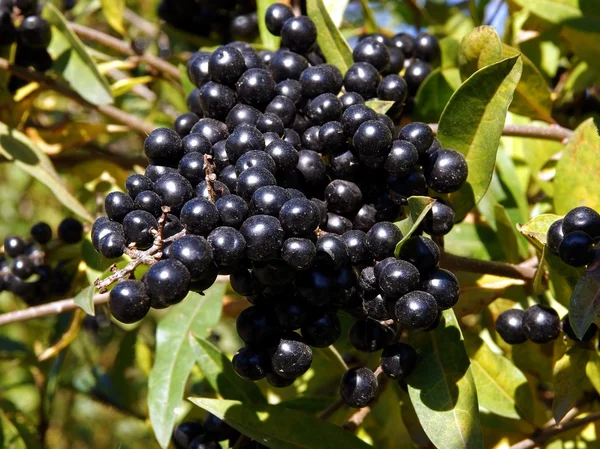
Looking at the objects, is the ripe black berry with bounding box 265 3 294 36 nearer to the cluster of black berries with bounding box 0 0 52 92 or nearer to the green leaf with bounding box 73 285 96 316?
the cluster of black berries with bounding box 0 0 52 92

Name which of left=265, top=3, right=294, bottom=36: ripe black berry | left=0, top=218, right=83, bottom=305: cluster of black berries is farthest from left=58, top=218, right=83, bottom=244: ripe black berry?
left=265, top=3, right=294, bottom=36: ripe black berry

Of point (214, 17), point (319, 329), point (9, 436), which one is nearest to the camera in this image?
point (319, 329)

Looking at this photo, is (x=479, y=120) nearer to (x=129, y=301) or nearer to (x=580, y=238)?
(x=580, y=238)

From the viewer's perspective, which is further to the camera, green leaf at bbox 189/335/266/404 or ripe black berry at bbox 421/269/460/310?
green leaf at bbox 189/335/266/404

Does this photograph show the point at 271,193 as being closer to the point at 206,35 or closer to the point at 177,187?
the point at 177,187

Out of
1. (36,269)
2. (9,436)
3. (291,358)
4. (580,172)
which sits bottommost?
(9,436)

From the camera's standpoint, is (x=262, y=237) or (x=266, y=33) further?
(x=266, y=33)

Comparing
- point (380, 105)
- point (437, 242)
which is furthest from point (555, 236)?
point (380, 105)
